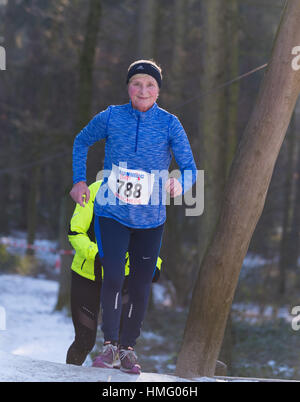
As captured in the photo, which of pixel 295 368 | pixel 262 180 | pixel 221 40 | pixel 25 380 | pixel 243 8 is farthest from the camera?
pixel 243 8

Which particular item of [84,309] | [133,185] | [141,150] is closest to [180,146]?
[141,150]

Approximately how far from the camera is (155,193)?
4.73 m

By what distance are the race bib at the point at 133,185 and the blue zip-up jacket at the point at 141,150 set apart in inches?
1.2

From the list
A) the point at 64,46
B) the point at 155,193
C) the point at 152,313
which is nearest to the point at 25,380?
the point at 155,193

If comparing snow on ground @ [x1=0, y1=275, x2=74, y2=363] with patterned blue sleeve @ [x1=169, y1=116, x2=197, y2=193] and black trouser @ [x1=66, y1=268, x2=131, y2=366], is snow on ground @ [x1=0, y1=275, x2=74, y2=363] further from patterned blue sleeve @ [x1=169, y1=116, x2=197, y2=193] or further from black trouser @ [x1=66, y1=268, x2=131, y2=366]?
patterned blue sleeve @ [x1=169, y1=116, x2=197, y2=193]

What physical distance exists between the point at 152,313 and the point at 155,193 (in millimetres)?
10696

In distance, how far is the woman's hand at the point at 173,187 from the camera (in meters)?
4.58

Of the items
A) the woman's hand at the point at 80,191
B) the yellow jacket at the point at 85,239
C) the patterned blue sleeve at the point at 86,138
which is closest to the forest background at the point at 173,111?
the yellow jacket at the point at 85,239

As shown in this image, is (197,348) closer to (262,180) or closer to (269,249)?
(262,180)

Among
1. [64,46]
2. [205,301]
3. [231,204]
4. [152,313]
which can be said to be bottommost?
[152,313]

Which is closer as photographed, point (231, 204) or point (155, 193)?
point (155, 193)

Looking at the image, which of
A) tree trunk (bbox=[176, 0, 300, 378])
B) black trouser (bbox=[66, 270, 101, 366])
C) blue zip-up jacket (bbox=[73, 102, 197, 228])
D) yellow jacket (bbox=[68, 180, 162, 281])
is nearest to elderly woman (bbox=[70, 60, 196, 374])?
blue zip-up jacket (bbox=[73, 102, 197, 228])

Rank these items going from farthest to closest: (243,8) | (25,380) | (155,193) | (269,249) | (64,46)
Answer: (269,249)
(243,8)
(64,46)
(155,193)
(25,380)

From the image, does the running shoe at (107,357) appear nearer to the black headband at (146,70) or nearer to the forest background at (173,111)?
the black headband at (146,70)
